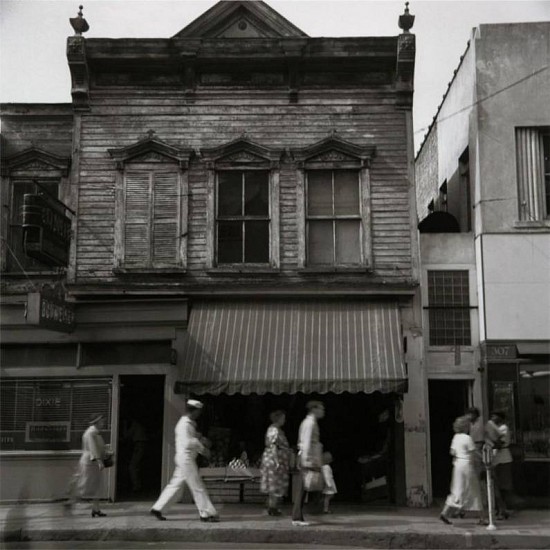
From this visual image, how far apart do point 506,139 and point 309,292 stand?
482cm

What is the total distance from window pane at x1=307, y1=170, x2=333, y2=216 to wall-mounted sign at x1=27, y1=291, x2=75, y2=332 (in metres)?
4.95

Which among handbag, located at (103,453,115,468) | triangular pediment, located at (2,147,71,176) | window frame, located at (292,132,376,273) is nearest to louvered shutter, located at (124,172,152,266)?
triangular pediment, located at (2,147,71,176)

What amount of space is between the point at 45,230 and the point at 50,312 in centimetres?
148

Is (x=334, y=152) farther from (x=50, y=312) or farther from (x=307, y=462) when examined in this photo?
(x=307, y=462)

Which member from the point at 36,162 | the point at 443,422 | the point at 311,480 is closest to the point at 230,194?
the point at 36,162

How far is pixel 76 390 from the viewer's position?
15305 millimetres

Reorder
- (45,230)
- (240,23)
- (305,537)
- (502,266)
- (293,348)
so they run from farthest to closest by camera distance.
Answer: (240,23), (502,266), (293,348), (45,230), (305,537)

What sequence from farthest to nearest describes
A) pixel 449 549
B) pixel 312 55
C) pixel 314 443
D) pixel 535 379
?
pixel 312 55 < pixel 535 379 < pixel 314 443 < pixel 449 549

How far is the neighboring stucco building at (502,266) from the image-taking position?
48.8ft

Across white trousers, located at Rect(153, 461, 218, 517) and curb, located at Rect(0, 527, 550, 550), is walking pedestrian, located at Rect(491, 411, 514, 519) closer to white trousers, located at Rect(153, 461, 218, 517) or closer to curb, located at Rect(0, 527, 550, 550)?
curb, located at Rect(0, 527, 550, 550)

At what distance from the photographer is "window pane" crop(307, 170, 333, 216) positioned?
1588cm

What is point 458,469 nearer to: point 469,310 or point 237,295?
point 469,310

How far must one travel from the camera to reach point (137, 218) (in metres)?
15.8

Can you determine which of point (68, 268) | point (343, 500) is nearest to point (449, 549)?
point (343, 500)
